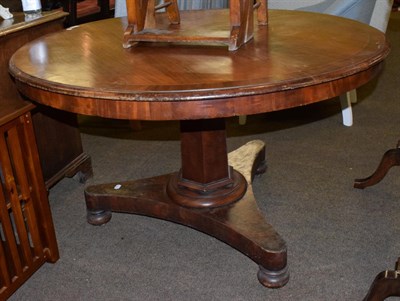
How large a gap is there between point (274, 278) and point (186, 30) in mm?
848

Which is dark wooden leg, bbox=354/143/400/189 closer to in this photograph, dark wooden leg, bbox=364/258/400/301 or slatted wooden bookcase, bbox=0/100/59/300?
dark wooden leg, bbox=364/258/400/301

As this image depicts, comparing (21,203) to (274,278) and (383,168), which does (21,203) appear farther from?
(383,168)

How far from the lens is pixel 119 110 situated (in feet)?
3.94

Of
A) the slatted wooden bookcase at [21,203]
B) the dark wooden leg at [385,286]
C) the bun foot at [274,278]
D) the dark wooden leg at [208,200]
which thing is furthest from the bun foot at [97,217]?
the dark wooden leg at [385,286]

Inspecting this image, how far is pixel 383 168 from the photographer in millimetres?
2174

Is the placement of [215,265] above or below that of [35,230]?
below

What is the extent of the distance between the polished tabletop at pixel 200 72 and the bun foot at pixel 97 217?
28.0 inches

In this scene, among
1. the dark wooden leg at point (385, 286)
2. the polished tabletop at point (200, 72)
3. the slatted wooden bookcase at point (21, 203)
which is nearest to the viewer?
the polished tabletop at point (200, 72)

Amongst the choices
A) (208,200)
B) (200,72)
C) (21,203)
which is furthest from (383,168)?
(21,203)

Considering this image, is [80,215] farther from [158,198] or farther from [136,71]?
[136,71]

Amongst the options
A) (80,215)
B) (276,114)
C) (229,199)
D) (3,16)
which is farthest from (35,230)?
(276,114)

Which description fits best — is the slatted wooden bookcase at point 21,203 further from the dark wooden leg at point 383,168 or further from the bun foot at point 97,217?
the dark wooden leg at point 383,168

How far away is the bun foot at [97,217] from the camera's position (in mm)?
2080

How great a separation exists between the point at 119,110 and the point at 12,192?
672 mm
